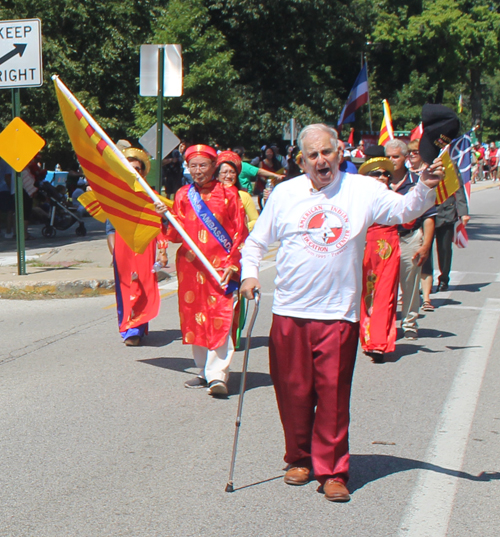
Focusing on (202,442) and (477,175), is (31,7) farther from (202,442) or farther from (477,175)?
(477,175)

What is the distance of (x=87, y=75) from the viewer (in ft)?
85.9

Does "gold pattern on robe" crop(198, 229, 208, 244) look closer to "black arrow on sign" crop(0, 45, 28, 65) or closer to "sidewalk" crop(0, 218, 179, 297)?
"sidewalk" crop(0, 218, 179, 297)

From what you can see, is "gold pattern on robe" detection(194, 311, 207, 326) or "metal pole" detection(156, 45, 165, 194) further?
"metal pole" detection(156, 45, 165, 194)

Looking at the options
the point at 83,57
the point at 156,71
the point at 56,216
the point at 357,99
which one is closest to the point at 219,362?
the point at 156,71

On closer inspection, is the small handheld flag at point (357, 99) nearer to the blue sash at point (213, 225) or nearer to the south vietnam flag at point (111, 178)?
the south vietnam flag at point (111, 178)

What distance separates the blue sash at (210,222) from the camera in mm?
5910

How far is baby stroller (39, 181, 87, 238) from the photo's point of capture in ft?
52.3

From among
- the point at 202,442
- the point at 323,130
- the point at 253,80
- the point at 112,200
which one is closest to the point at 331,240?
the point at 323,130

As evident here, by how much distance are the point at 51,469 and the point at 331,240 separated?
1925 mm

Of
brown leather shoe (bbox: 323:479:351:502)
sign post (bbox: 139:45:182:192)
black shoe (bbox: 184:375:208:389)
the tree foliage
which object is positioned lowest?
black shoe (bbox: 184:375:208:389)

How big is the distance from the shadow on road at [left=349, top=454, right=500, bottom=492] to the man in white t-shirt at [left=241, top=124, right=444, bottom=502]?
0.28 meters

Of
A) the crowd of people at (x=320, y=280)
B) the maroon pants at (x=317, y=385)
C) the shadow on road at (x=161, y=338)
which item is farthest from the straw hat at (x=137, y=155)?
the maroon pants at (x=317, y=385)

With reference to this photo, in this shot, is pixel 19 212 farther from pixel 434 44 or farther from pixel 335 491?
pixel 434 44

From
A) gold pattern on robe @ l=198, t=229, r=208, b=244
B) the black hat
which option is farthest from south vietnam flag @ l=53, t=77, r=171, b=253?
the black hat
